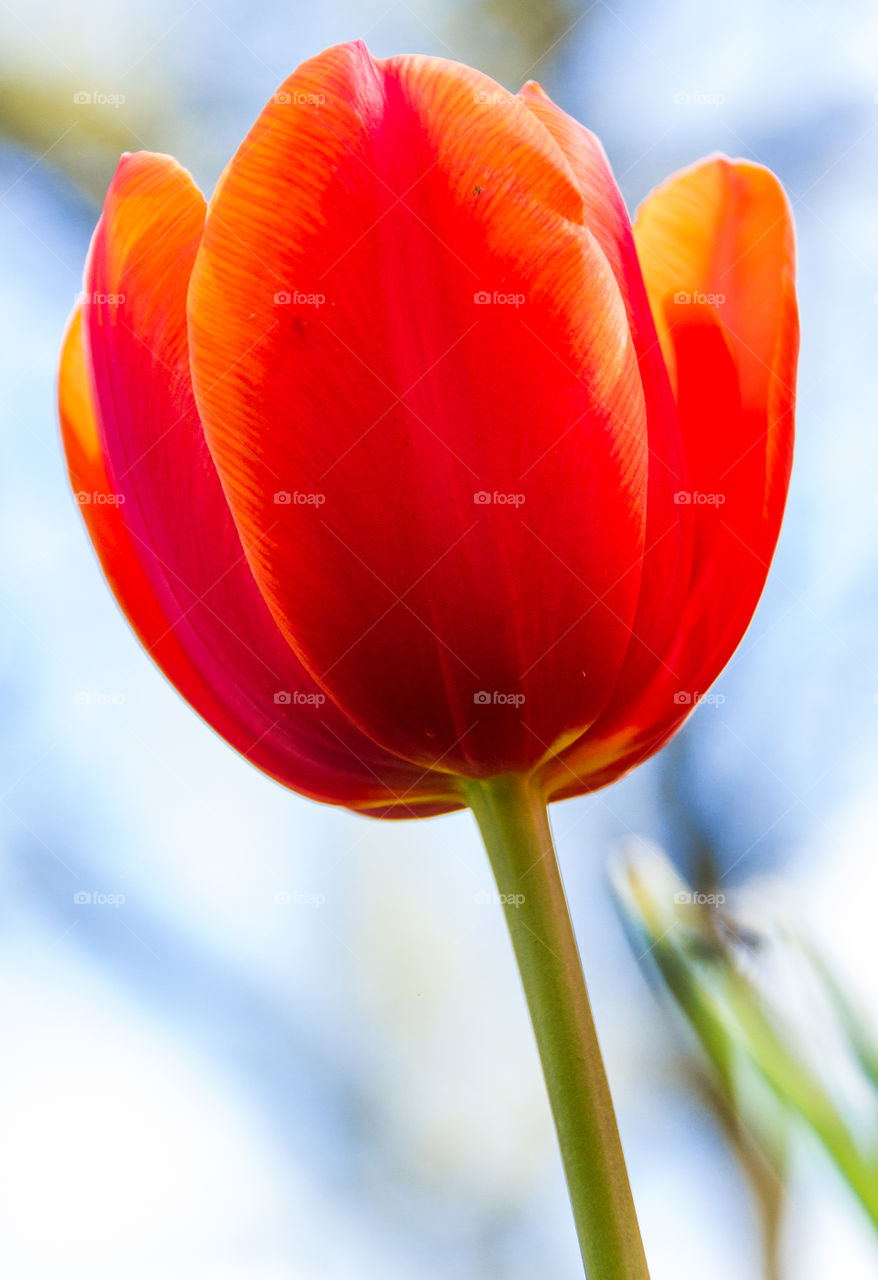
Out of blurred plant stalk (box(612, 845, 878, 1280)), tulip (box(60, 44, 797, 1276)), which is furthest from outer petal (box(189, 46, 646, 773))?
blurred plant stalk (box(612, 845, 878, 1280))

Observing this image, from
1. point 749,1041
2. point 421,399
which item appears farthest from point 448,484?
point 749,1041

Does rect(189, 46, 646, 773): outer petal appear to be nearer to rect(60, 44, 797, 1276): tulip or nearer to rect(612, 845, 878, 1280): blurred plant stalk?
rect(60, 44, 797, 1276): tulip

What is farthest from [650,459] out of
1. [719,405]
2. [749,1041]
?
[749,1041]

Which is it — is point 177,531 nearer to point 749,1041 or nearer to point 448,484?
point 448,484

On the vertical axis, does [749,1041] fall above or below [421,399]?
below

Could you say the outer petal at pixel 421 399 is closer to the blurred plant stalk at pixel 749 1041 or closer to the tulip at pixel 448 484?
the tulip at pixel 448 484

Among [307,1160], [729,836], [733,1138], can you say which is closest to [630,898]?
[733,1138]
